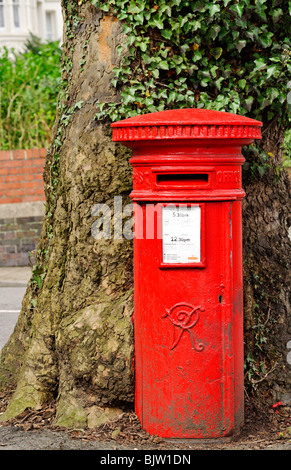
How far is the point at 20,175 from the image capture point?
36.9 feet

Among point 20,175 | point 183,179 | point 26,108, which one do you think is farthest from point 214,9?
point 26,108

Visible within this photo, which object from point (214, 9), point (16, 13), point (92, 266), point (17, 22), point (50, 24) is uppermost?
point (50, 24)

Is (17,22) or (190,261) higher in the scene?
(17,22)

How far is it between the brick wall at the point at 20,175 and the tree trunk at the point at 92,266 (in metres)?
6.53

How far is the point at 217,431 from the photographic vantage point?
389 centimetres

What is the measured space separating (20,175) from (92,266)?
711 cm

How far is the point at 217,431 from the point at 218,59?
2243 mm

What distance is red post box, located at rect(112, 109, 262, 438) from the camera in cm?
365

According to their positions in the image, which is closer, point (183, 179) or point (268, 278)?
point (183, 179)

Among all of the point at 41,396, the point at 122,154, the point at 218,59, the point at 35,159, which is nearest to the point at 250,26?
the point at 218,59

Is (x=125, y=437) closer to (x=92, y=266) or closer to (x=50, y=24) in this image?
(x=92, y=266)

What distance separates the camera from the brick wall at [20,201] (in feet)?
36.6

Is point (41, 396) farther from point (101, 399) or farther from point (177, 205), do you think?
point (177, 205)

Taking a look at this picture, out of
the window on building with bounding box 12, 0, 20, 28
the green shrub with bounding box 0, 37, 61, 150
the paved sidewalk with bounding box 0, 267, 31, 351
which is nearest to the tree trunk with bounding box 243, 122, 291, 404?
the paved sidewalk with bounding box 0, 267, 31, 351
